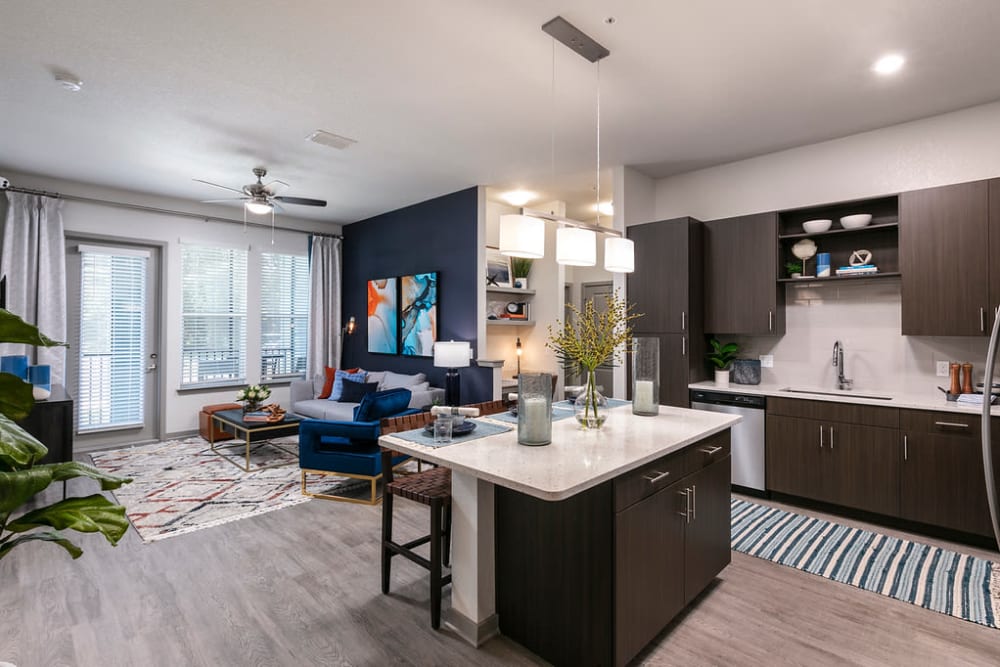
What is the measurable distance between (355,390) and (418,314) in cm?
118

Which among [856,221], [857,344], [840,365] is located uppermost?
[856,221]

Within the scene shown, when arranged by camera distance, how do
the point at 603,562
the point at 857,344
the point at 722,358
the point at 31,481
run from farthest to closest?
1. the point at 722,358
2. the point at 857,344
3. the point at 603,562
4. the point at 31,481

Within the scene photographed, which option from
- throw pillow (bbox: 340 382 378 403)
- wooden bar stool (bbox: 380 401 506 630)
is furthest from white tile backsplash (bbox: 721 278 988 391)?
throw pillow (bbox: 340 382 378 403)

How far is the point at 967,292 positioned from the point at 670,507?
2768 mm

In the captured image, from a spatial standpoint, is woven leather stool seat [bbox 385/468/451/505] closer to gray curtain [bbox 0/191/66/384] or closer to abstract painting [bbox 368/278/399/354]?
abstract painting [bbox 368/278/399/354]

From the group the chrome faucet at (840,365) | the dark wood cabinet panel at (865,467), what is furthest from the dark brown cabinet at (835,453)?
the chrome faucet at (840,365)

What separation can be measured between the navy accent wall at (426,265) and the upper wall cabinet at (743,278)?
2.31m

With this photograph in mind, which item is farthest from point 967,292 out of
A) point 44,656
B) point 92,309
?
point 92,309

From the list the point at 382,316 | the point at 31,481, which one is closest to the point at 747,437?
the point at 31,481

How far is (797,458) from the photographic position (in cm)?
379

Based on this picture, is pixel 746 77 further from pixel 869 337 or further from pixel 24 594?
pixel 24 594

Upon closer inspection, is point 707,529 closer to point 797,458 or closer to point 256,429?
point 797,458

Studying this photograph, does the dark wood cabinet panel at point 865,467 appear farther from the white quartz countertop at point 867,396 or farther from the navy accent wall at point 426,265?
the navy accent wall at point 426,265

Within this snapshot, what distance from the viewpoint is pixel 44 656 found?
2111mm
